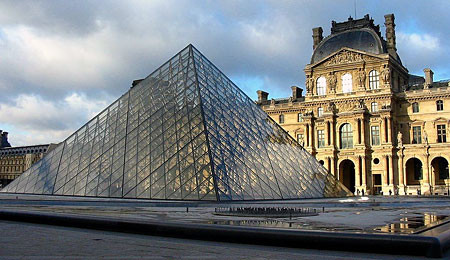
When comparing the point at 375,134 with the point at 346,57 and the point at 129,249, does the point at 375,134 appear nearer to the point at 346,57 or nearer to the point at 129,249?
the point at 346,57

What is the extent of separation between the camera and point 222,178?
17953 millimetres

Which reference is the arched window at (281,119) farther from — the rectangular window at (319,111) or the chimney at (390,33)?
the chimney at (390,33)

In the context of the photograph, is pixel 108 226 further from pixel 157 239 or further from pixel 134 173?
pixel 134 173

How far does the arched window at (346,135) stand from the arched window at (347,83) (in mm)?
3989

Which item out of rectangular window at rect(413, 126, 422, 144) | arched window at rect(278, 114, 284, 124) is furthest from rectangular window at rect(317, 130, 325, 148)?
rectangular window at rect(413, 126, 422, 144)

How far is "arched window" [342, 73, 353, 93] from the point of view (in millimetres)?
50562

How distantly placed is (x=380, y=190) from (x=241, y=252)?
44711 mm

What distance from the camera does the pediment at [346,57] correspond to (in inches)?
1945

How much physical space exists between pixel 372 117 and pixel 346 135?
3.43 m

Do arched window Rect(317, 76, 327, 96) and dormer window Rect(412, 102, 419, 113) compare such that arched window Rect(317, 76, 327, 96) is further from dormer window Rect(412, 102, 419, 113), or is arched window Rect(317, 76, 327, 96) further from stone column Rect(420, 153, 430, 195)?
stone column Rect(420, 153, 430, 195)

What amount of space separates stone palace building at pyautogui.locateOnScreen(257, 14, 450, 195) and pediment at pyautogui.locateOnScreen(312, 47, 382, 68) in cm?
10

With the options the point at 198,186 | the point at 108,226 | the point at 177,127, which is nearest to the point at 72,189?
the point at 177,127

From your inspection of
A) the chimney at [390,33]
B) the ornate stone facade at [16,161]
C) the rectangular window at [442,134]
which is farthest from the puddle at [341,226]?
the ornate stone facade at [16,161]

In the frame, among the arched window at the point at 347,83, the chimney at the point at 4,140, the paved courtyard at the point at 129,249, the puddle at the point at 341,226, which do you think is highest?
the arched window at the point at 347,83
